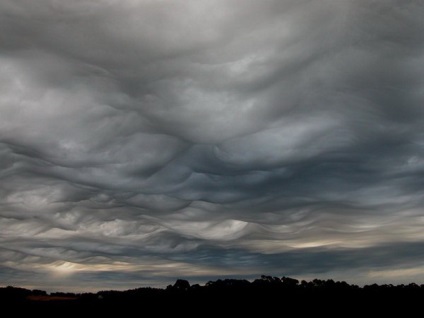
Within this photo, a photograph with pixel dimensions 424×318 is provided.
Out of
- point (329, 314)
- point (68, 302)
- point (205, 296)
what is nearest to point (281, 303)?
point (329, 314)

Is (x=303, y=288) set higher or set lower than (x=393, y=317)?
higher

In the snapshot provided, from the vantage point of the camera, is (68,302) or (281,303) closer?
(68,302)

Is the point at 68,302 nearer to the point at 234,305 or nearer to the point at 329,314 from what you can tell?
the point at 234,305

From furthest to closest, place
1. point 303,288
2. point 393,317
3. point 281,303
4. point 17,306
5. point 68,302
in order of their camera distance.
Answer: point 303,288
point 281,303
point 393,317
point 68,302
point 17,306

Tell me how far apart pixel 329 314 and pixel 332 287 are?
97.3 feet

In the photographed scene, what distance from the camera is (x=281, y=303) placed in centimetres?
10269

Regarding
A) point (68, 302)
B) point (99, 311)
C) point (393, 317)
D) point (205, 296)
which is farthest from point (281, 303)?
point (68, 302)

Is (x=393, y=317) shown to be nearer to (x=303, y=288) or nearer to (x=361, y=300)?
(x=361, y=300)

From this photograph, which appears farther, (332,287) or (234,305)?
(332,287)

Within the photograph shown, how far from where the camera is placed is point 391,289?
415 feet

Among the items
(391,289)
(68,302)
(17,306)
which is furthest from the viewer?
(391,289)

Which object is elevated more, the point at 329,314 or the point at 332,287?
the point at 332,287

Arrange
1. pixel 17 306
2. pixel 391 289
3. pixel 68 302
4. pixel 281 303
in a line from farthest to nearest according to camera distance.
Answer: pixel 391 289, pixel 281 303, pixel 68 302, pixel 17 306

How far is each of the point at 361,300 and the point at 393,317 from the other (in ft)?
37.7
